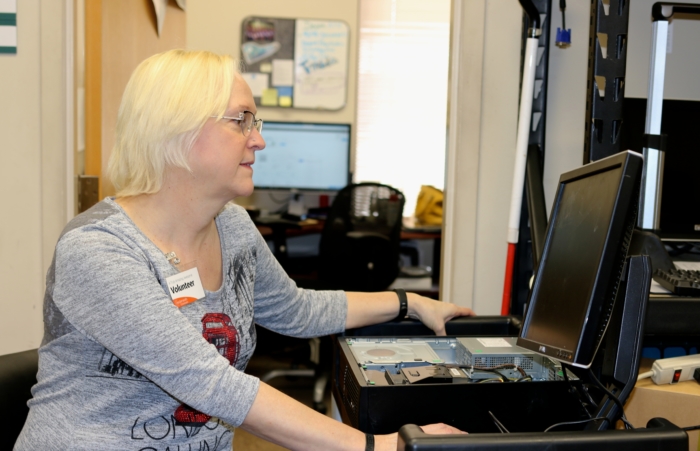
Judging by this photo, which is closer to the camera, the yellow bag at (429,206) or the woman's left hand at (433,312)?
the woman's left hand at (433,312)

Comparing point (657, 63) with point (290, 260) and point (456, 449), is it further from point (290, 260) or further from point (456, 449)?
point (290, 260)

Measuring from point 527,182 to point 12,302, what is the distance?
1562mm

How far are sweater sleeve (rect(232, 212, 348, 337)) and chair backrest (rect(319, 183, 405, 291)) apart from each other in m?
1.77

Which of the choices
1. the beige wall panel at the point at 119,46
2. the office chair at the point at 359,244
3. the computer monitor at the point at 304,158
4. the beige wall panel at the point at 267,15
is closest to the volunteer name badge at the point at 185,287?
the beige wall panel at the point at 119,46

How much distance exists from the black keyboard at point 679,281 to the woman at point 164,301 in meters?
0.67

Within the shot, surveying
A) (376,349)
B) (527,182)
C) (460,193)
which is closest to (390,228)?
(460,193)

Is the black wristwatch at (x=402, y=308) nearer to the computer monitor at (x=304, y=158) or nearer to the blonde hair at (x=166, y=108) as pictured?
the blonde hair at (x=166, y=108)

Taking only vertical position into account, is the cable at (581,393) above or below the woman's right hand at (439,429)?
above

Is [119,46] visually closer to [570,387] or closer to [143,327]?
[143,327]

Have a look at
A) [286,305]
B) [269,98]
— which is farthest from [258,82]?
[286,305]

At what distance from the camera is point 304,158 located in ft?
12.8

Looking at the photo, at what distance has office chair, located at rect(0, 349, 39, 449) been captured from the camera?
3.51ft

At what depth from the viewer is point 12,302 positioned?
75.3 inches

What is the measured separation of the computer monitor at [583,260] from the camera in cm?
78
